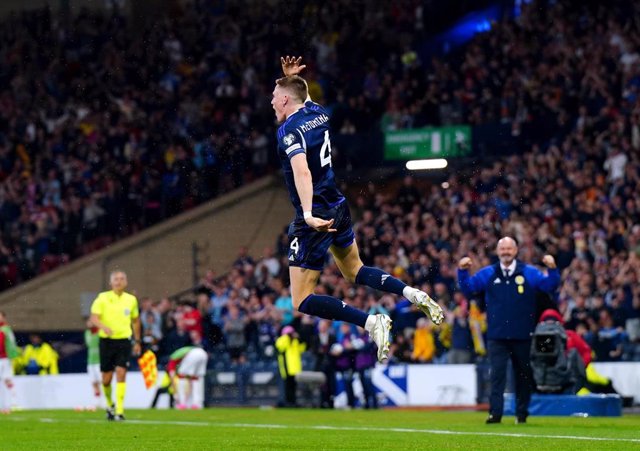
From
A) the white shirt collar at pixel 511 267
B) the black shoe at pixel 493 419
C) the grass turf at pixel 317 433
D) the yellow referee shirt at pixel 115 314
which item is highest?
the white shirt collar at pixel 511 267

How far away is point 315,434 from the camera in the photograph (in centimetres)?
1393

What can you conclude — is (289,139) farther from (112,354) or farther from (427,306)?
(112,354)

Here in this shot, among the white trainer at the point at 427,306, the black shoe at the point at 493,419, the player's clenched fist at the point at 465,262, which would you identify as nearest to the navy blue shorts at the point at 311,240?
the white trainer at the point at 427,306

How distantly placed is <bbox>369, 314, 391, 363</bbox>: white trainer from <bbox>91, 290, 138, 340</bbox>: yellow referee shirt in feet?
29.2

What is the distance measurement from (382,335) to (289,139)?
180 centimetres

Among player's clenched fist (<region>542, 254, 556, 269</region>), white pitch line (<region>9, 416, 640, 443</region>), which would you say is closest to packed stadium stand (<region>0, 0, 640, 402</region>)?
white pitch line (<region>9, 416, 640, 443</region>)

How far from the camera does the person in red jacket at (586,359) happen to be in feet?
64.4

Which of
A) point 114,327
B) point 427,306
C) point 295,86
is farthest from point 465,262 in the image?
point 114,327

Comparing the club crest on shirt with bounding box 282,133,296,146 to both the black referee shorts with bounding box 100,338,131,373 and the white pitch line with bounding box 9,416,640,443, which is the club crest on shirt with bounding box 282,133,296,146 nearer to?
the white pitch line with bounding box 9,416,640,443

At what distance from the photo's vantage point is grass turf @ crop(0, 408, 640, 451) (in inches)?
464

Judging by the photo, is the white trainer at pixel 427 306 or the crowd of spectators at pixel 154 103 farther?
the crowd of spectators at pixel 154 103

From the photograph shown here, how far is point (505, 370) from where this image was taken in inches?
622

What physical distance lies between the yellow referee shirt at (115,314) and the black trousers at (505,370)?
6047mm

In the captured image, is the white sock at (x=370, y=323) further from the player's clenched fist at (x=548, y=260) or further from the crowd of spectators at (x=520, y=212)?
the crowd of spectators at (x=520, y=212)
